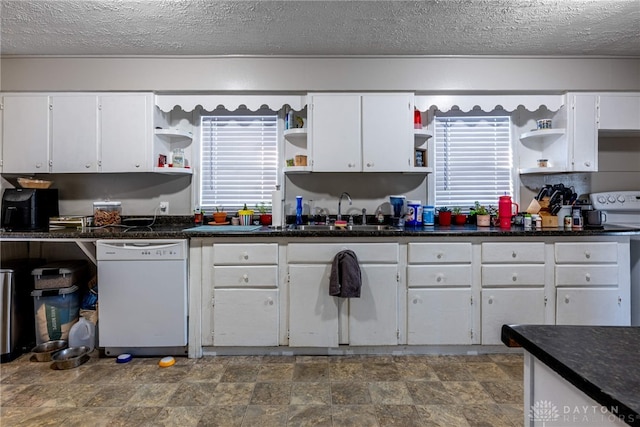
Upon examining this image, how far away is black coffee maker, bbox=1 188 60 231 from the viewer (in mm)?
2660

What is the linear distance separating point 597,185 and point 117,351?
14.4ft

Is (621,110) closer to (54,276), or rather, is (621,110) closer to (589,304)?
(589,304)

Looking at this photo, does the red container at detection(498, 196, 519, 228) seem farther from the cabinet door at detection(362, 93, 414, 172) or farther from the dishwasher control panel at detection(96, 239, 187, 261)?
the dishwasher control panel at detection(96, 239, 187, 261)

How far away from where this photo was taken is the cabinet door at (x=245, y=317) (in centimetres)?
242

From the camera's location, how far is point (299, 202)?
3.04 meters

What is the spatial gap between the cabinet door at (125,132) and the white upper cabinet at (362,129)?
1.44 metres

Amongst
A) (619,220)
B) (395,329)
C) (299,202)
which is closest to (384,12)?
(299,202)

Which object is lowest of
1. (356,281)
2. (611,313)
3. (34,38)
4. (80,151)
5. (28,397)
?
(28,397)

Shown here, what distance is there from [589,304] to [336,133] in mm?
2345

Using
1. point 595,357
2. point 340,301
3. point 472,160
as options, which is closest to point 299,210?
point 340,301

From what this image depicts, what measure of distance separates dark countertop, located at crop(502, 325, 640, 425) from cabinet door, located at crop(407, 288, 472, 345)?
167cm

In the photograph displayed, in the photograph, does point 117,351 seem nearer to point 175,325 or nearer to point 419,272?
point 175,325

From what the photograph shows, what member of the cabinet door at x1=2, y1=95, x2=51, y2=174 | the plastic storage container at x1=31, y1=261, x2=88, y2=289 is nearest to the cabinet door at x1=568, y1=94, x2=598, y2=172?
the plastic storage container at x1=31, y1=261, x2=88, y2=289

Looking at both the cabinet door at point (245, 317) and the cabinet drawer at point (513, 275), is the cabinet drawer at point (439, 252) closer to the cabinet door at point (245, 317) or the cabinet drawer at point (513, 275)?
the cabinet drawer at point (513, 275)
